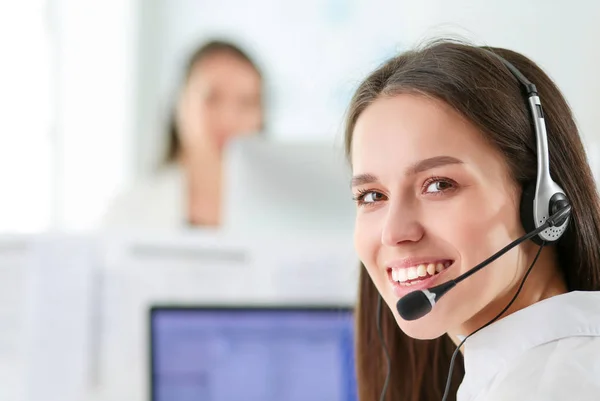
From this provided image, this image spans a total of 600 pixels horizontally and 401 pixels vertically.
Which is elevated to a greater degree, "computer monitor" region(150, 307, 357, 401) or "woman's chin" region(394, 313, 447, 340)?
"woman's chin" region(394, 313, 447, 340)

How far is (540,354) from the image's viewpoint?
Result: 2.58 feet

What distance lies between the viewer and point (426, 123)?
2.74ft

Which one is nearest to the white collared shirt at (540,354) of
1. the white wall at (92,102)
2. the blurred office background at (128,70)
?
the blurred office background at (128,70)

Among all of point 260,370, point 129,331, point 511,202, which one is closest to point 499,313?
point 511,202

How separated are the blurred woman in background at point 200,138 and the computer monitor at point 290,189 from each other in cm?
105

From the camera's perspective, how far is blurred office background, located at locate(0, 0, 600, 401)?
1521mm

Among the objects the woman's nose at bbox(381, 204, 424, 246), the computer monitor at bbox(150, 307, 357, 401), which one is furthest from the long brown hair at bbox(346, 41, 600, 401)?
the computer monitor at bbox(150, 307, 357, 401)

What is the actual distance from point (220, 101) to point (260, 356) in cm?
159

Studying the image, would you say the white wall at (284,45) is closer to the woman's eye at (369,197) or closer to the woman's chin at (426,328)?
the woman's eye at (369,197)

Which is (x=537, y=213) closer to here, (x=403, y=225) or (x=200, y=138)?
(x=403, y=225)

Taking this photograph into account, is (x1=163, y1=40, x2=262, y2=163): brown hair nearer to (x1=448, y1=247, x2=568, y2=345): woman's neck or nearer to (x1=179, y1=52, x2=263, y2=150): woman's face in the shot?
(x1=179, y1=52, x2=263, y2=150): woman's face

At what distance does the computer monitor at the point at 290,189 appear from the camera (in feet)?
5.46

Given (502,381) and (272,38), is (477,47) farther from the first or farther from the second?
(272,38)

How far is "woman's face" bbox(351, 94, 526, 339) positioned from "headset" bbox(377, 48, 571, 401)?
16mm
